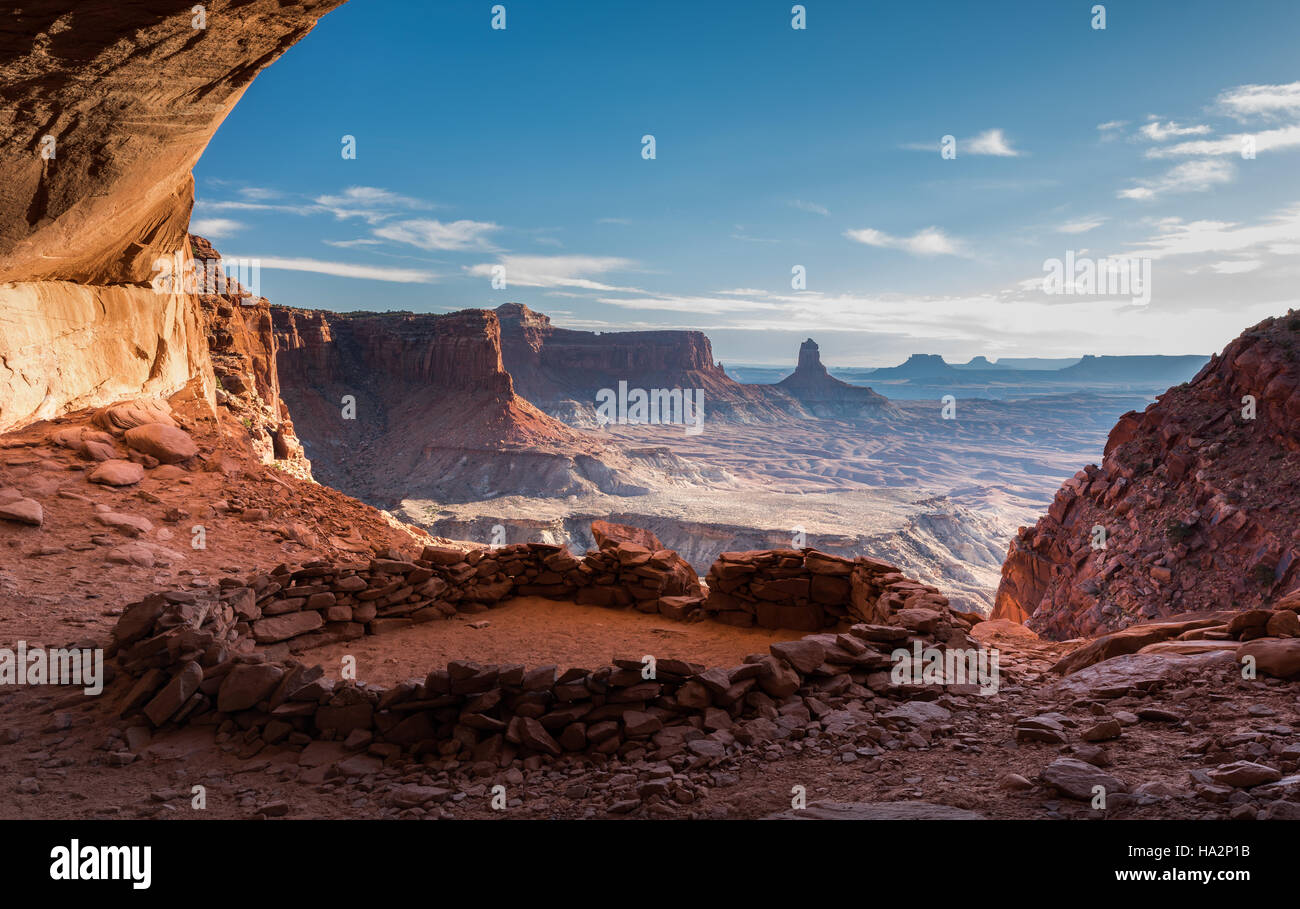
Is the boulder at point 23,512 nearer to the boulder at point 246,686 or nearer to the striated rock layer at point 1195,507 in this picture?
the boulder at point 246,686

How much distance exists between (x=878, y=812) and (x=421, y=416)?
9886 cm

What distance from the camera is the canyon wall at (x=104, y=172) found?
24.5ft

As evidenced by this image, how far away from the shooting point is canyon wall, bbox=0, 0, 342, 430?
24.5ft

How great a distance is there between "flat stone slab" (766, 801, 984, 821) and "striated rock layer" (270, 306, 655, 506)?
74.7 m

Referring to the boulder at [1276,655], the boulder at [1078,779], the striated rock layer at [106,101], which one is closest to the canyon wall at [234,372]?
the striated rock layer at [106,101]

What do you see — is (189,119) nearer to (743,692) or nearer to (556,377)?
(743,692)

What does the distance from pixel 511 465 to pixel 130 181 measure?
75892 mm

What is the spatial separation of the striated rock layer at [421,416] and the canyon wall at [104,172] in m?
58.9

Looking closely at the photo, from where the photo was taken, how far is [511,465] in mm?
86688

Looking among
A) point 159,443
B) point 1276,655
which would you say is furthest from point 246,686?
point 159,443

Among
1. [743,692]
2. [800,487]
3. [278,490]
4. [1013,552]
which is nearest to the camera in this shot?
[743,692]

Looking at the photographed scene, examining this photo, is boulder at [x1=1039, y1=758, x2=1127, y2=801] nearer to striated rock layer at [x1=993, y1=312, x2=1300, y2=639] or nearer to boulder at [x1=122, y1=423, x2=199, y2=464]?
striated rock layer at [x1=993, y1=312, x2=1300, y2=639]
